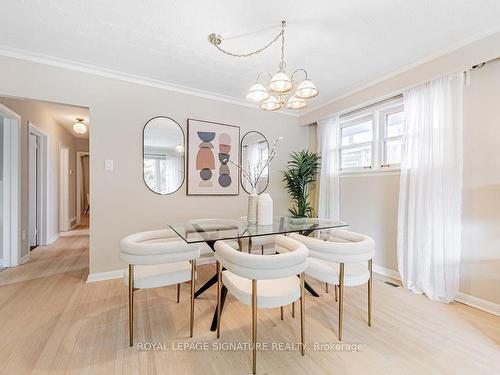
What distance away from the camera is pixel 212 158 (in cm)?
324

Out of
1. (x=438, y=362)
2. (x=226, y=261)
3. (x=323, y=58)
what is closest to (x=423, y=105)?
(x=323, y=58)

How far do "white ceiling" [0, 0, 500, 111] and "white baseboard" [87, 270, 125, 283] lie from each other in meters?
2.31

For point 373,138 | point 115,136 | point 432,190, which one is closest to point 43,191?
point 115,136

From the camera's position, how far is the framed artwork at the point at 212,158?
123 inches

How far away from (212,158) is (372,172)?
2.14 meters

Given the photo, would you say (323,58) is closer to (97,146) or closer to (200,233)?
(200,233)

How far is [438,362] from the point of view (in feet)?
4.73

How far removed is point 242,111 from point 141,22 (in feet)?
5.99

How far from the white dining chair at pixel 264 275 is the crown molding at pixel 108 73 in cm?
231

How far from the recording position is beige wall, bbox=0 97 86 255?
10.4 feet

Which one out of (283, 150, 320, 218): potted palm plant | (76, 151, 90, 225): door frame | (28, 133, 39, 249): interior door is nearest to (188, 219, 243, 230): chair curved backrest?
(283, 150, 320, 218): potted palm plant

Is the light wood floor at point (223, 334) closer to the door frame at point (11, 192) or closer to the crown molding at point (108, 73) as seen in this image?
the door frame at point (11, 192)

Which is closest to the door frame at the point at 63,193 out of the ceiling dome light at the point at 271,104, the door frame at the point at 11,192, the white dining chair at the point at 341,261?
the door frame at the point at 11,192

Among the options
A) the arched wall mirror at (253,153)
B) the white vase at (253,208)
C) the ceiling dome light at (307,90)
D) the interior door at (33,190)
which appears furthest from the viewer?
the interior door at (33,190)
